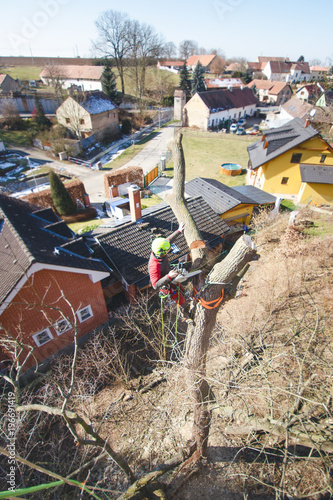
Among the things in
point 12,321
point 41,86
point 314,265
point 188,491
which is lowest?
point 188,491

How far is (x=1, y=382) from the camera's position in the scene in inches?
408

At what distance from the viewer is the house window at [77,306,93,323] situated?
37.8ft

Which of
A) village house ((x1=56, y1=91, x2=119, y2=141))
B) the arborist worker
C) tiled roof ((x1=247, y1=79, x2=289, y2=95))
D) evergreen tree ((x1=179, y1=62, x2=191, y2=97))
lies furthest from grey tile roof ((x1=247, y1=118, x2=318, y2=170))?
tiled roof ((x1=247, y1=79, x2=289, y2=95))

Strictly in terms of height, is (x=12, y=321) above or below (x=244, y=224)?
above

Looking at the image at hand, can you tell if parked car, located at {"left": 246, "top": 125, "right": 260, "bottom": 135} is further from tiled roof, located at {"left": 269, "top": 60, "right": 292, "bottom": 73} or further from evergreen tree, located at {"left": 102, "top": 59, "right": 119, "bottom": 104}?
tiled roof, located at {"left": 269, "top": 60, "right": 292, "bottom": 73}

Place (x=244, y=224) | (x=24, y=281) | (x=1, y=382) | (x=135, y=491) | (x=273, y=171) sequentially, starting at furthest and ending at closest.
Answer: (x=273, y=171), (x=244, y=224), (x=1, y=382), (x=24, y=281), (x=135, y=491)

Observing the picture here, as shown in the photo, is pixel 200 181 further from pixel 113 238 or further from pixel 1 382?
pixel 1 382

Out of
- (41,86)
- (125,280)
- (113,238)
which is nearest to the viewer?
(125,280)

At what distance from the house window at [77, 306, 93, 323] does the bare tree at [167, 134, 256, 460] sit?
6.92 m

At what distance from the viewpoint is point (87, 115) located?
124ft

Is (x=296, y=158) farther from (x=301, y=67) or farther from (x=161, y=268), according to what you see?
(x=301, y=67)

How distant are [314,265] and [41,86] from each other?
7106 centimetres

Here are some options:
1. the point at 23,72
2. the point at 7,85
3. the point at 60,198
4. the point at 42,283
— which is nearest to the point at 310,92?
the point at 60,198

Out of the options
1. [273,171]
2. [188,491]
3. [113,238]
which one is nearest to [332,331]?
[188,491]
